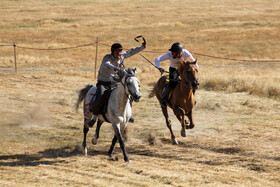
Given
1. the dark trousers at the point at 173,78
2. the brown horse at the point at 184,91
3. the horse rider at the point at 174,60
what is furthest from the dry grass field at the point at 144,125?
the dark trousers at the point at 173,78

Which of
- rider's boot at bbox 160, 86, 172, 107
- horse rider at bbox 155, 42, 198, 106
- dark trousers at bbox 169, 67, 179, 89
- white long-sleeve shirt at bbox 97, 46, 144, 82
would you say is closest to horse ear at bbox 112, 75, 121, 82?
white long-sleeve shirt at bbox 97, 46, 144, 82

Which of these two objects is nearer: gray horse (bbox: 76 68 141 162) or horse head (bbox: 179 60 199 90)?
gray horse (bbox: 76 68 141 162)

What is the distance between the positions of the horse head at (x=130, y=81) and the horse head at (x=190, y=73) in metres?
2.05

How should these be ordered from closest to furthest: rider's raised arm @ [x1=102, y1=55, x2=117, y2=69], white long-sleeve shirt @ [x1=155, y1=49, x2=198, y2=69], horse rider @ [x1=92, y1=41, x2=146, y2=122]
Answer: rider's raised arm @ [x1=102, y1=55, x2=117, y2=69] → horse rider @ [x1=92, y1=41, x2=146, y2=122] → white long-sleeve shirt @ [x1=155, y1=49, x2=198, y2=69]

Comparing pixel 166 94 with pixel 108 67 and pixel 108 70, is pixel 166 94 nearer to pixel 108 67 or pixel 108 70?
pixel 108 70

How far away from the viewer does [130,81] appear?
9.17 m

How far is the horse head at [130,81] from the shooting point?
9039 mm

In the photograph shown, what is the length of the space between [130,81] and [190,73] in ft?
7.79

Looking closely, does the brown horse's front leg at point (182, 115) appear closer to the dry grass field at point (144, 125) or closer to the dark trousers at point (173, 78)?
the dry grass field at point (144, 125)

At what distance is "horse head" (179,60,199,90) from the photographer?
11000 mm

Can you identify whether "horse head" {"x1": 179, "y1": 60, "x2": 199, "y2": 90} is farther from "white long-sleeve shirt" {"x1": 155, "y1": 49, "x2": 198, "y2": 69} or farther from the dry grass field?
the dry grass field

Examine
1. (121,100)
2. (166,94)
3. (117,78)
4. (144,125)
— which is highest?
(117,78)

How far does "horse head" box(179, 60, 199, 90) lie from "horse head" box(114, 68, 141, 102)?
2051mm

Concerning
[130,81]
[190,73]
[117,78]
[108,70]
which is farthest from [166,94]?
[130,81]
